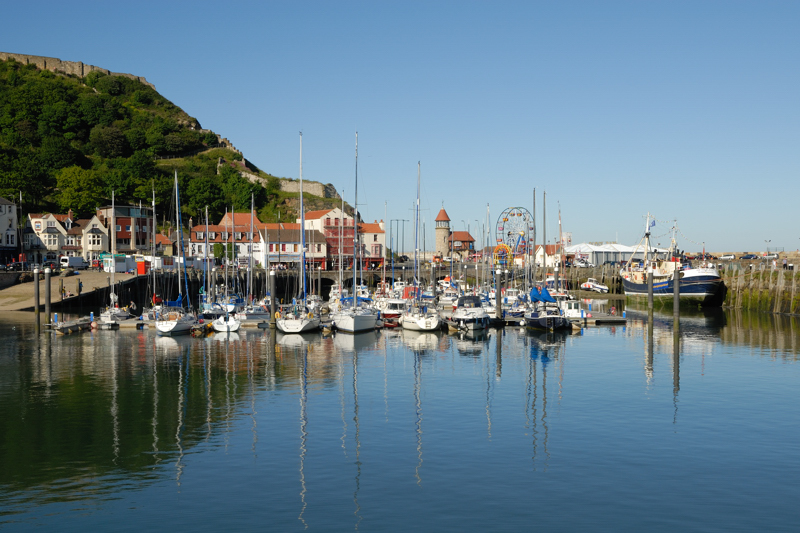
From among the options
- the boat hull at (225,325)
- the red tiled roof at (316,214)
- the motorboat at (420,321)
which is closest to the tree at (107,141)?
the red tiled roof at (316,214)

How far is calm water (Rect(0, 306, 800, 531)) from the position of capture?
18.9 meters

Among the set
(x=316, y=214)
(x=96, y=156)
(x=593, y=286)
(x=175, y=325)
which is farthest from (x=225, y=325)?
(x=96, y=156)

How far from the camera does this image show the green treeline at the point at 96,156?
143125 millimetres

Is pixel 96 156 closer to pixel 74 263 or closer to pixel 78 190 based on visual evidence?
pixel 78 190

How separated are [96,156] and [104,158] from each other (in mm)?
1991

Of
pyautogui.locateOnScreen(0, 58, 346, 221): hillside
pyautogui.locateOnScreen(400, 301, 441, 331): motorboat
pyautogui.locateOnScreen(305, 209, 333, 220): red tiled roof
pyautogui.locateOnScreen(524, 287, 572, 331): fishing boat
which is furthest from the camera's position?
pyautogui.locateOnScreen(305, 209, 333, 220): red tiled roof

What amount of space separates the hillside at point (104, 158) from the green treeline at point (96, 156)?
221 mm

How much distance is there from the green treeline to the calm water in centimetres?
10416

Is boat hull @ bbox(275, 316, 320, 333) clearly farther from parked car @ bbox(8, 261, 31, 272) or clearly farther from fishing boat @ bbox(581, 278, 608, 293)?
fishing boat @ bbox(581, 278, 608, 293)

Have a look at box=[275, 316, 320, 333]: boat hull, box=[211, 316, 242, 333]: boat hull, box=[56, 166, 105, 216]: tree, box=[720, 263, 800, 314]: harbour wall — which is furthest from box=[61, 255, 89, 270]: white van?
box=[720, 263, 800, 314]: harbour wall

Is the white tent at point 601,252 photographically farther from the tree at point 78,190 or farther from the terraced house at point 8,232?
the terraced house at point 8,232

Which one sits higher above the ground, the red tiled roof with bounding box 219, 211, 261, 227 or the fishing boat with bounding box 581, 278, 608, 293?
the red tiled roof with bounding box 219, 211, 261, 227

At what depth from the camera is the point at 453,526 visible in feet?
58.9

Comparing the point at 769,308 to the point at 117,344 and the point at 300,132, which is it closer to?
the point at 300,132
